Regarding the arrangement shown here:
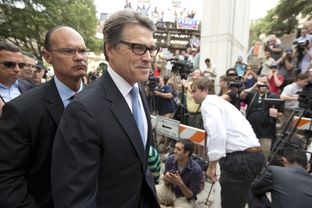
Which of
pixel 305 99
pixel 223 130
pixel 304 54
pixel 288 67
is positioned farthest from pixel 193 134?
pixel 304 54

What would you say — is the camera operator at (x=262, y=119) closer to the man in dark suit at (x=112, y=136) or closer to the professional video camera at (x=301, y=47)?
the professional video camera at (x=301, y=47)

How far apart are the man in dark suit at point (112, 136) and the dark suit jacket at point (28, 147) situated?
251mm

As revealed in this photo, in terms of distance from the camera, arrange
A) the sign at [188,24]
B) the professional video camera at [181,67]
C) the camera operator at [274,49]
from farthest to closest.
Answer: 1. the sign at [188,24]
2. the camera operator at [274,49]
3. the professional video camera at [181,67]

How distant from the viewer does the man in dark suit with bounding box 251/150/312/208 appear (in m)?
2.56

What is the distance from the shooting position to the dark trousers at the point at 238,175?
333 cm

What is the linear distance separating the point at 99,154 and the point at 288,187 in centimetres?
201

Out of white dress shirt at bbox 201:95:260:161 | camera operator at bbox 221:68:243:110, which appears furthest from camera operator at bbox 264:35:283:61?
white dress shirt at bbox 201:95:260:161

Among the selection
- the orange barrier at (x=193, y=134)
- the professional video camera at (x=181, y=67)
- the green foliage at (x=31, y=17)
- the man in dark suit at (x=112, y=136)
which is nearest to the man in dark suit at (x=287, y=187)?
the man in dark suit at (x=112, y=136)

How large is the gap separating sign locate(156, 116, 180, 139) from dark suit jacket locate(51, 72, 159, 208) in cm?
314

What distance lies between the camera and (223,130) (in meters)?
3.22

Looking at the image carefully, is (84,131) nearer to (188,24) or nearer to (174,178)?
(174,178)

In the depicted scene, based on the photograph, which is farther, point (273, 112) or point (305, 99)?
point (273, 112)

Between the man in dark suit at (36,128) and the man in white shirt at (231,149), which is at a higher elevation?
the man in dark suit at (36,128)

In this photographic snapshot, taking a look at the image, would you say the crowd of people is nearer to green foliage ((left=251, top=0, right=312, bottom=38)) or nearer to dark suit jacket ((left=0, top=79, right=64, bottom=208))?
dark suit jacket ((left=0, top=79, right=64, bottom=208))
